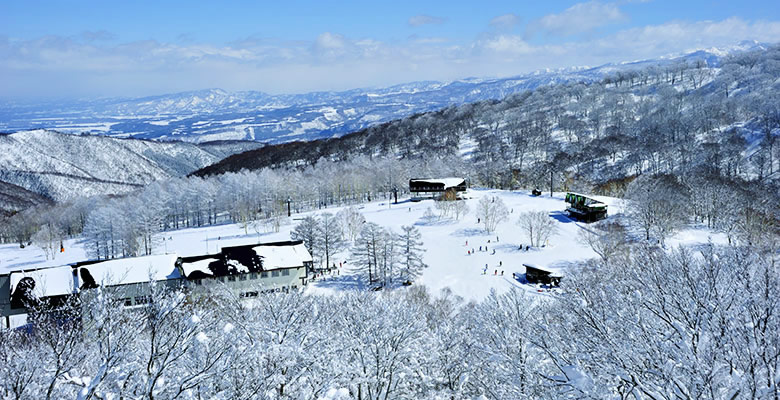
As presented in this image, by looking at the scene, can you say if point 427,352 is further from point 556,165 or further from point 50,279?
point 556,165

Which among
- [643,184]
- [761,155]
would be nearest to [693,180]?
[643,184]

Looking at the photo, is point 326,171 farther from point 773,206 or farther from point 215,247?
point 773,206

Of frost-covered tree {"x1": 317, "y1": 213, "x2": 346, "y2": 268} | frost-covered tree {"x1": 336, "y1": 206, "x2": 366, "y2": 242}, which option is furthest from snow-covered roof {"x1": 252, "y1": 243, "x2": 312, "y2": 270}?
frost-covered tree {"x1": 336, "y1": 206, "x2": 366, "y2": 242}

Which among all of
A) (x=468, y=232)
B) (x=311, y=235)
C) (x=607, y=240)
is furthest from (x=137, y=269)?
(x=607, y=240)

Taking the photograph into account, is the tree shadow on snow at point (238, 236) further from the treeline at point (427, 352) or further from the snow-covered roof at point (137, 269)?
the treeline at point (427, 352)

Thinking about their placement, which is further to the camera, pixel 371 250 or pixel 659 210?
pixel 659 210

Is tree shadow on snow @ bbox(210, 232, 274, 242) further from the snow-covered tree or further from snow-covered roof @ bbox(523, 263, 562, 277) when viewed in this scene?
snow-covered roof @ bbox(523, 263, 562, 277)

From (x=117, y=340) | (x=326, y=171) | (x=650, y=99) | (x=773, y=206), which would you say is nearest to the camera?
(x=117, y=340)
